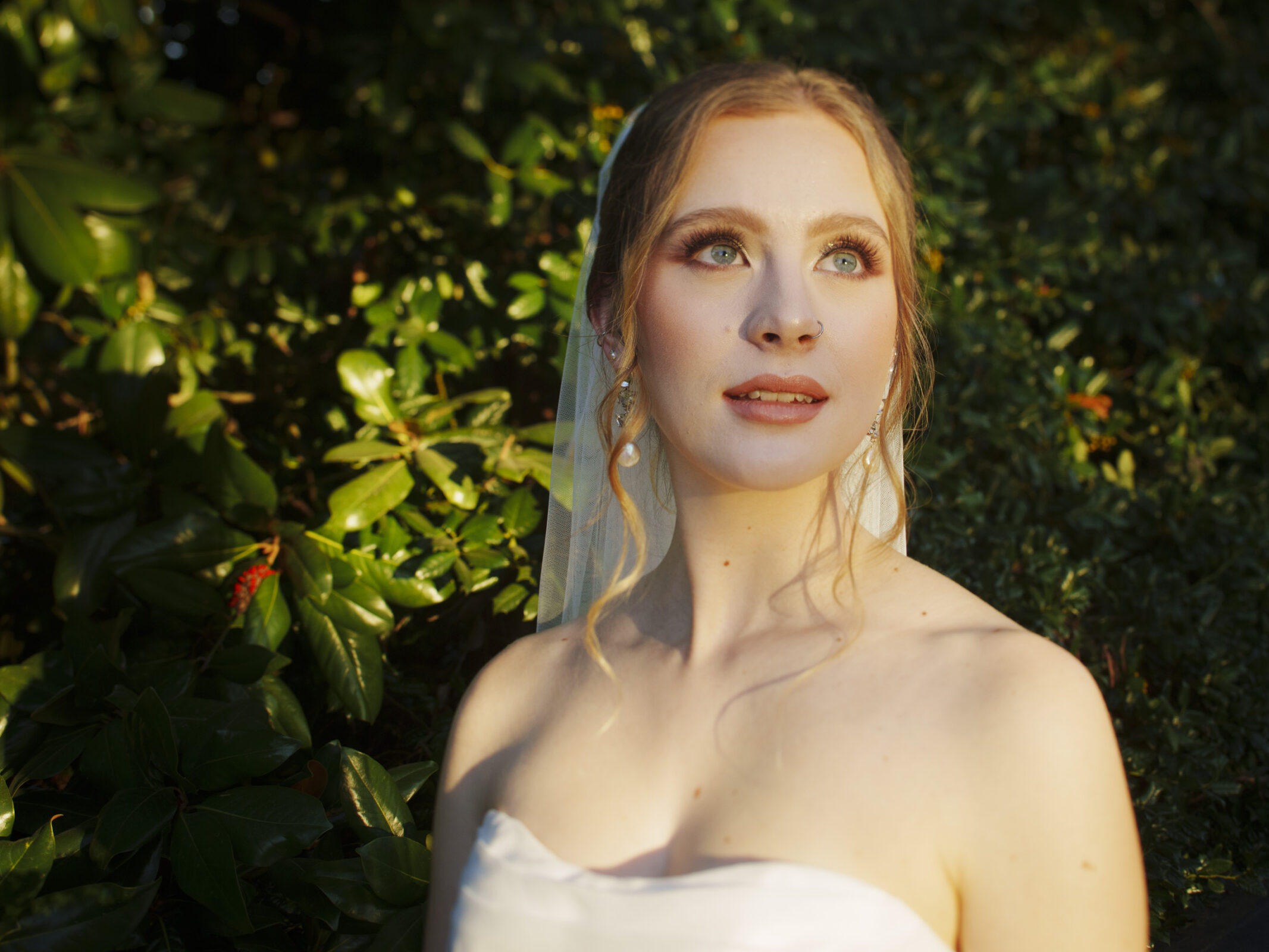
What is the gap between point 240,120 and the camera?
168 inches

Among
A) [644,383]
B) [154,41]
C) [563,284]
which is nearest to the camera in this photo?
[644,383]

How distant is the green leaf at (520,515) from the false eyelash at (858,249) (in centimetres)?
89

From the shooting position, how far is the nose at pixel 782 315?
1.21 meters

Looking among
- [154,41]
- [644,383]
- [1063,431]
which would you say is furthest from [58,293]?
[1063,431]

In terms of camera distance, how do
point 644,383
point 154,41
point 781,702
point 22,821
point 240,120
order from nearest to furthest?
point 781,702
point 644,383
point 22,821
point 154,41
point 240,120

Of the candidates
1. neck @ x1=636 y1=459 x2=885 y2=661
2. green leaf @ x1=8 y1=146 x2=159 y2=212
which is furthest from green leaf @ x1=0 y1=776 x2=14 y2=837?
green leaf @ x1=8 y1=146 x2=159 y2=212

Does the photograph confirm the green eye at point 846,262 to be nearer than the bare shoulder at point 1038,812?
No

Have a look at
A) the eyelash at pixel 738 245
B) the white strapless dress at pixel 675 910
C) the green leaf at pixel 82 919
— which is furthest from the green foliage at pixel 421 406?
the eyelash at pixel 738 245

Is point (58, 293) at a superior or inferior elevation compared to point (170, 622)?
superior

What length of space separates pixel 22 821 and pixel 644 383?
121 cm

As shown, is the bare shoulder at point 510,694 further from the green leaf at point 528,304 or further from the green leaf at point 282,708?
the green leaf at point 528,304

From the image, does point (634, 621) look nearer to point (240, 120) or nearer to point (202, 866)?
point (202, 866)

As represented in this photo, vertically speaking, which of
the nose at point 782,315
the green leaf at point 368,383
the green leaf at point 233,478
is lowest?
the green leaf at point 233,478

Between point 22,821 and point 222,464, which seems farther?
point 222,464
